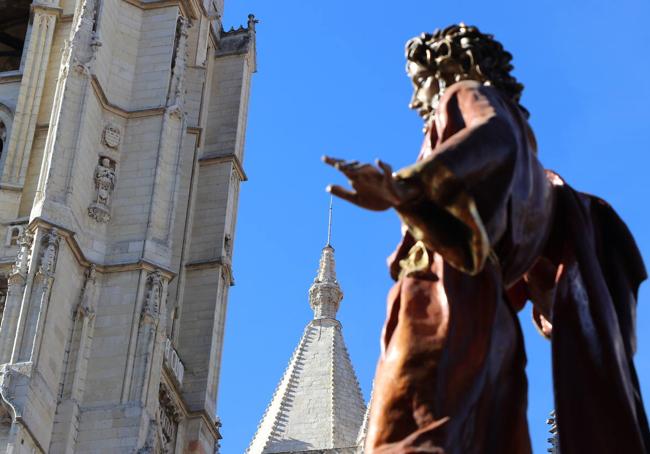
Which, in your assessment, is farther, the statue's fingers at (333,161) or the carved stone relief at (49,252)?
the carved stone relief at (49,252)

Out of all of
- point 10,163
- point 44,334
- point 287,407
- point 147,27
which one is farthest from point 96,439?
point 287,407

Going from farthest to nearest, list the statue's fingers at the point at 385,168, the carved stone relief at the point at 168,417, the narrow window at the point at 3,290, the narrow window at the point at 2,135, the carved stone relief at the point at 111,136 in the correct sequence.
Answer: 1. the narrow window at the point at 2,135
2. the carved stone relief at the point at 111,136
3. the carved stone relief at the point at 168,417
4. the narrow window at the point at 3,290
5. the statue's fingers at the point at 385,168

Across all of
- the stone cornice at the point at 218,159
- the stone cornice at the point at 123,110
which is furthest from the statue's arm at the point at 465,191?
the stone cornice at the point at 218,159

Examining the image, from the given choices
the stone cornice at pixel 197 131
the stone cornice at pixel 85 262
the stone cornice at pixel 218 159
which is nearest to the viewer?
the stone cornice at pixel 85 262

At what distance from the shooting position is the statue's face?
3.54 meters

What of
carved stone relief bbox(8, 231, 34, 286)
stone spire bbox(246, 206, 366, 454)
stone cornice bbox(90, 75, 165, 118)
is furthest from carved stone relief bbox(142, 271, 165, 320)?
stone spire bbox(246, 206, 366, 454)

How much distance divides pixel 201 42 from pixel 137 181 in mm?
5576

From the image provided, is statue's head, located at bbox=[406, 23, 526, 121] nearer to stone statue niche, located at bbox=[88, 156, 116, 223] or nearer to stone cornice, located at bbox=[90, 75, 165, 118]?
stone statue niche, located at bbox=[88, 156, 116, 223]

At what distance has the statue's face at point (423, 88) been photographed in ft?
11.6

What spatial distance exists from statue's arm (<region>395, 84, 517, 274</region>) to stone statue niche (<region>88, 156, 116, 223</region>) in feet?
66.1

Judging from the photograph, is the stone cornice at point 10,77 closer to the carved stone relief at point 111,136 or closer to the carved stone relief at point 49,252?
the carved stone relief at point 111,136

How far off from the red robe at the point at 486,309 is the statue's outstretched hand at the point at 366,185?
0.23 ft

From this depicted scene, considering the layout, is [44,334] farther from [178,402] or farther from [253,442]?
[253,442]

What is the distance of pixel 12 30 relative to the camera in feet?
102
